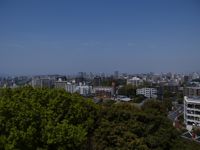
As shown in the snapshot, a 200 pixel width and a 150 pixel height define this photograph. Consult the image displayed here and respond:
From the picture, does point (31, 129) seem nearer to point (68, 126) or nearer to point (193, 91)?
→ point (68, 126)

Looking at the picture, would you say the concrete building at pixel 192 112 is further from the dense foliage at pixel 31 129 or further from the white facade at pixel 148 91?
the white facade at pixel 148 91

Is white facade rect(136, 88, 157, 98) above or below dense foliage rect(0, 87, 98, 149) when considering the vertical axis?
below

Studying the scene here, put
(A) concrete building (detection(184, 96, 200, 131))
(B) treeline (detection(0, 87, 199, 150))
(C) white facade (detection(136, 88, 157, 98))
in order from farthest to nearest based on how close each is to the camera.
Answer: (C) white facade (detection(136, 88, 157, 98)), (A) concrete building (detection(184, 96, 200, 131)), (B) treeline (detection(0, 87, 199, 150))

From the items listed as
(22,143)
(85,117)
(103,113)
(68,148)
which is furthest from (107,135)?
(22,143)

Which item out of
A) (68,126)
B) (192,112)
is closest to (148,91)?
(192,112)

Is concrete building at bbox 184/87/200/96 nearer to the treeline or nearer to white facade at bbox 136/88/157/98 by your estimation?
white facade at bbox 136/88/157/98

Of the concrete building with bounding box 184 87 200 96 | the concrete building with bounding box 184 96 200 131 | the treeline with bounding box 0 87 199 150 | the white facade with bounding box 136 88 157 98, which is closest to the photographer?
the treeline with bounding box 0 87 199 150

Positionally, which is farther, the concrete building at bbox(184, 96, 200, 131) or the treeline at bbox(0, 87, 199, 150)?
the concrete building at bbox(184, 96, 200, 131)

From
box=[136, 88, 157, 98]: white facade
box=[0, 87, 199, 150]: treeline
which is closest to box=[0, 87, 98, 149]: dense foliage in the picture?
box=[0, 87, 199, 150]: treeline

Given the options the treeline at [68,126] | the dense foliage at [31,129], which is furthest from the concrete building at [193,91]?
the dense foliage at [31,129]

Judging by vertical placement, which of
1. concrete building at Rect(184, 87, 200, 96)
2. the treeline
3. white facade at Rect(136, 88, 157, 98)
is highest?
the treeline
